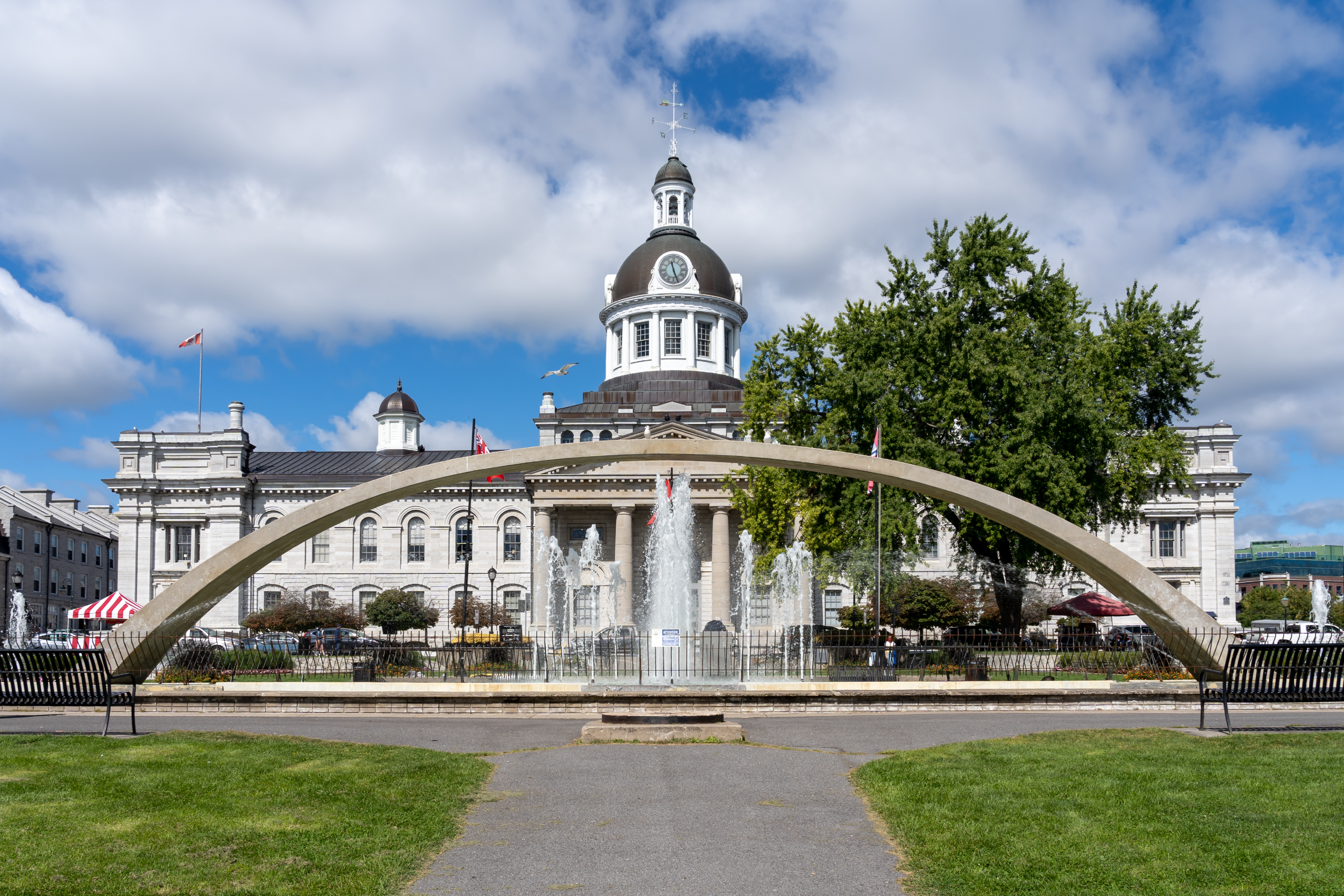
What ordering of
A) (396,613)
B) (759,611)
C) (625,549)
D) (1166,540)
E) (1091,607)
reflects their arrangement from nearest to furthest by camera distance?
1. (1091,607)
2. (625,549)
3. (759,611)
4. (396,613)
5. (1166,540)

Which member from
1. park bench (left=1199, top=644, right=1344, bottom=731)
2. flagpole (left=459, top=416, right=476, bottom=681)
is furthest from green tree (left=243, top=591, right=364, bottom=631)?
park bench (left=1199, top=644, right=1344, bottom=731)

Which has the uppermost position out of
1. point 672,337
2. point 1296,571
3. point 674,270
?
point 674,270

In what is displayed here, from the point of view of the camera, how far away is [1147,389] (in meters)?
35.1

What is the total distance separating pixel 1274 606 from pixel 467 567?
70514 millimetres

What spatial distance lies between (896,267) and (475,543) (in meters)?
40.7

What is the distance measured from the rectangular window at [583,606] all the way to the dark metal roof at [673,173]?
30942 mm

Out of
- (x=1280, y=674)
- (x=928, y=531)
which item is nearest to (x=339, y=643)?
(x=928, y=531)

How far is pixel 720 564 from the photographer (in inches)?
2197

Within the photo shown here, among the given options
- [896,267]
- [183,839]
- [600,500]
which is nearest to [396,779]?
[183,839]

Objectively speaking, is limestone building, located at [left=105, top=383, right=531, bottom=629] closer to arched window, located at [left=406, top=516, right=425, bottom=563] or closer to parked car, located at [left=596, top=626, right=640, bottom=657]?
arched window, located at [left=406, top=516, right=425, bottom=563]

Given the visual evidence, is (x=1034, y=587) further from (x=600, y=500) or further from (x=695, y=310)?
(x=695, y=310)

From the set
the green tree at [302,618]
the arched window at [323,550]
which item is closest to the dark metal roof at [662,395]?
the arched window at [323,550]

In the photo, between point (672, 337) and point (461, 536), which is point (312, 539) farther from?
point (672, 337)

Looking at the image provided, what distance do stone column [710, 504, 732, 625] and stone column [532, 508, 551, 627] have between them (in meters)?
8.64
